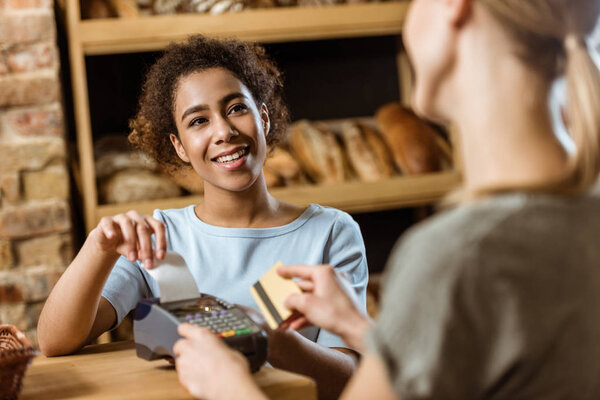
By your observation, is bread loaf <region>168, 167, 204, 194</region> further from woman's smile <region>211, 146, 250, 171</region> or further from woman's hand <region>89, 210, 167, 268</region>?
woman's hand <region>89, 210, 167, 268</region>

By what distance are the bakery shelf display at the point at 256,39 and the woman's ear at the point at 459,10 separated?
1.41 meters

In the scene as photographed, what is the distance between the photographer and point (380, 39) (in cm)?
231

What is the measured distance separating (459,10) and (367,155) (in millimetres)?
1518

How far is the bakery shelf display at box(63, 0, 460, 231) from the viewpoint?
1.91 meters

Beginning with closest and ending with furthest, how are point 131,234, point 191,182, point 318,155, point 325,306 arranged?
point 325,306, point 131,234, point 191,182, point 318,155

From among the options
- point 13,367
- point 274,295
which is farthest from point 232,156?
point 13,367

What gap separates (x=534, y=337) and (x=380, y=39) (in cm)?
194

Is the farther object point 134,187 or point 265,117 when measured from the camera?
point 134,187

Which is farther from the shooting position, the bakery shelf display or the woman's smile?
the bakery shelf display

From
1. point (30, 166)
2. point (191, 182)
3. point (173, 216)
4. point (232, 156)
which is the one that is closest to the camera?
point (232, 156)

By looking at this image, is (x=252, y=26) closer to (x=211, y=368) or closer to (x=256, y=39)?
(x=256, y=39)

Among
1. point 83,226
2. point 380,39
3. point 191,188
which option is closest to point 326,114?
point 380,39

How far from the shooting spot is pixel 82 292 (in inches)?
44.8


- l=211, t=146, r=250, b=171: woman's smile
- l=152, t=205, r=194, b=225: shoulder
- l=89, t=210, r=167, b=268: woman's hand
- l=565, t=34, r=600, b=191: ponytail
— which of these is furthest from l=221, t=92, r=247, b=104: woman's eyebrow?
l=565, t=34, r=600, b=191: ponytail
